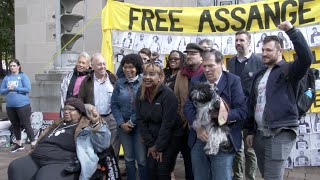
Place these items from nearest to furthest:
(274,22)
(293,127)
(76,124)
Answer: (293,127), (76,124), (274,22)

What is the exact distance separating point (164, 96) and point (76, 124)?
1.08 m

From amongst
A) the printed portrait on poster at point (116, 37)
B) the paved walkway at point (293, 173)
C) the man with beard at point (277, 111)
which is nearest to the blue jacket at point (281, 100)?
the man with beard at point (277, 111)

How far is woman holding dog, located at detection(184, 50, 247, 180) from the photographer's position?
3.95 m

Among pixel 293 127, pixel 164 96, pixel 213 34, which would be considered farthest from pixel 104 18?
pixel 293 127

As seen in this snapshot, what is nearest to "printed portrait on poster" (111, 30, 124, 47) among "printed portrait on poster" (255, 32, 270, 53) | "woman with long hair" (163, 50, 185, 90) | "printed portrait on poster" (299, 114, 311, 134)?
"woman with long hair" (163, 50, 185, 90)

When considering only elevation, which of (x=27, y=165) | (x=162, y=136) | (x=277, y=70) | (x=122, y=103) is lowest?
(x=27, y=165)

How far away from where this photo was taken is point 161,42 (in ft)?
23.4

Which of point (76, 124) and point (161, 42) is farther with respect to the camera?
point (161, 42)

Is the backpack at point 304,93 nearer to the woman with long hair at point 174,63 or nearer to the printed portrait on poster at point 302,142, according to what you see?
the woman with long hair at point 174,63

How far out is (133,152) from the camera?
17.0 ft

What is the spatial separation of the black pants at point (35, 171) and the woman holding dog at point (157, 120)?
872mm

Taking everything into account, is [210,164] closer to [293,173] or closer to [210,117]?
[210,117]

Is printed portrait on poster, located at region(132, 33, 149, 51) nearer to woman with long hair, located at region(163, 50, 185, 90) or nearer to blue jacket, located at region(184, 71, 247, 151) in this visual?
woman with long hair, located at region(163, 50, 185, 90)

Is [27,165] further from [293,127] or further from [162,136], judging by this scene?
[293,127]
